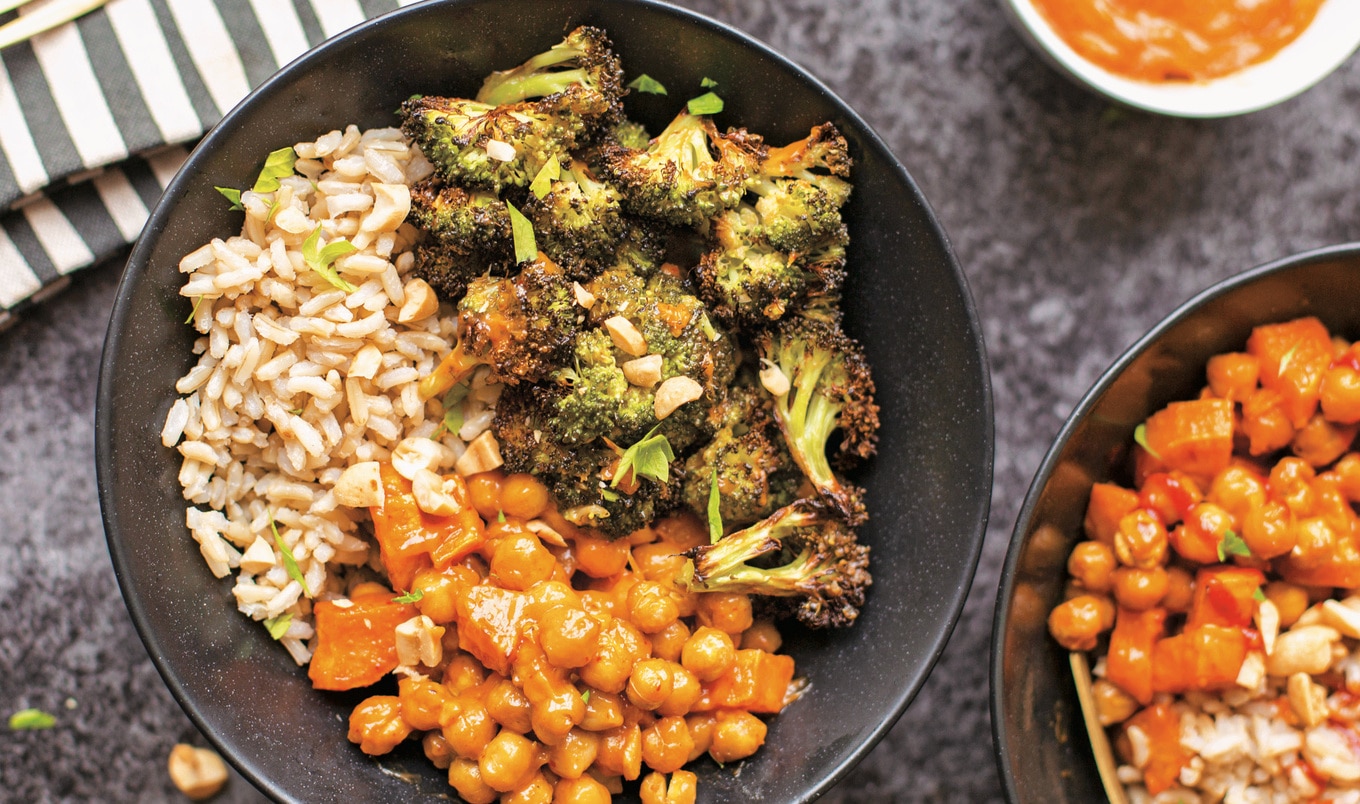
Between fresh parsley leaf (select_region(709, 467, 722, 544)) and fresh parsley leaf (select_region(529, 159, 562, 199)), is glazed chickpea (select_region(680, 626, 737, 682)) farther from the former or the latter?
fresh parsley leaf (select_region(529, 159, 562, 199))

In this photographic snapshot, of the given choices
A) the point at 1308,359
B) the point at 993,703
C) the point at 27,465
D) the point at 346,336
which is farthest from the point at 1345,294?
the point at 27,465

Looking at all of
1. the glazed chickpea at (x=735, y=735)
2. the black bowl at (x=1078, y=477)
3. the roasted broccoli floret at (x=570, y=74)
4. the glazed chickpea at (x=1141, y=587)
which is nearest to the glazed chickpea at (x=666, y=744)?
the glazed chickpea at (x=735, y=735)

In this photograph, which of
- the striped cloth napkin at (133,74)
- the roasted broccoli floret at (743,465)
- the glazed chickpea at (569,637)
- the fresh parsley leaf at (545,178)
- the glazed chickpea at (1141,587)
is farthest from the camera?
the striped cloth napkin at (133,74)

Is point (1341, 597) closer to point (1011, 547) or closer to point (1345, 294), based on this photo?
point (1345, 294)

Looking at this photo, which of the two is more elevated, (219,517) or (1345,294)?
(219,517)

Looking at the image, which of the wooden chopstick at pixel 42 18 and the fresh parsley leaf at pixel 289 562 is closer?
the fresh parsley leaf at pixel 289 562

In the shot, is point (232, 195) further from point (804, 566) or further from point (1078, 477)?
point (1078, 477)

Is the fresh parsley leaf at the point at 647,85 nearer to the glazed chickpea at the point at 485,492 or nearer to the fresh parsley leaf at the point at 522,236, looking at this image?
the fresh parsley leaf at the point at 522,236
